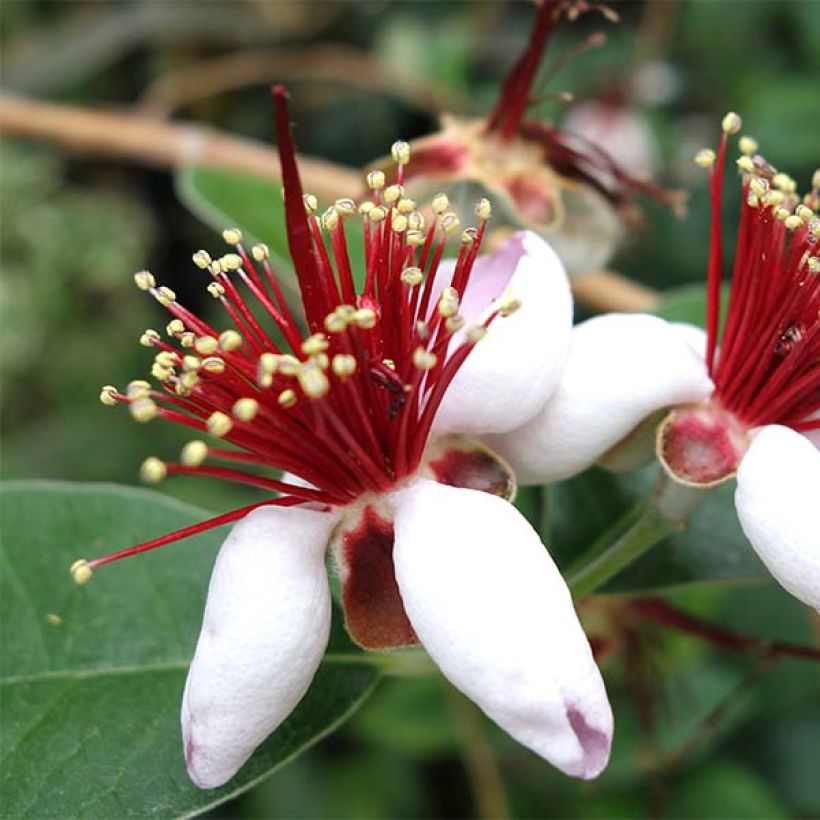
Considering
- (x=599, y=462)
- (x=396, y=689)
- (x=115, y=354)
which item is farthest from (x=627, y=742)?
(x=115, y=354)

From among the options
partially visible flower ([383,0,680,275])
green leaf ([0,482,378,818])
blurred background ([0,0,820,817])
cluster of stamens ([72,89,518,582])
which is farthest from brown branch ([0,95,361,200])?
cluster of stamens ([72,89,518,582])

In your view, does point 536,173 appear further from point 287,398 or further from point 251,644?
point 251,644

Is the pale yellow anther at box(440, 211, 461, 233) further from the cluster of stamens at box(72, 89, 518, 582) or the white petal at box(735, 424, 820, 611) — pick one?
the white petal at box(735, 424, 820, 611)

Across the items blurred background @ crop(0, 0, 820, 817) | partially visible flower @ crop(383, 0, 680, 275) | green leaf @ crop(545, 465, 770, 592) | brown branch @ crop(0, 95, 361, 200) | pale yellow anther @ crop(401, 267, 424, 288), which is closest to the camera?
pale yellow anther @ crop(401, 267, 424, 288)

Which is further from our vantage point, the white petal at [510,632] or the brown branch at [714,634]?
the brown branch at [714,634]

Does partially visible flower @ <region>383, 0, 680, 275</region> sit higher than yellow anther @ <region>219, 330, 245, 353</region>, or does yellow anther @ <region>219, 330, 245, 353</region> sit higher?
yellow anther @ <region>219, 330, 245, 353</region>

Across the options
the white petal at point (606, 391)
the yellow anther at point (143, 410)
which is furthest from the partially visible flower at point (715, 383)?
the yellow anther at point (143, 410)

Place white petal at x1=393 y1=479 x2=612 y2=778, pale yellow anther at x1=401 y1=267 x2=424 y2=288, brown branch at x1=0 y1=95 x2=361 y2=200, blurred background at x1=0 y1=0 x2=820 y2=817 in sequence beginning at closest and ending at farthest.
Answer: white petal at x1=393 y1=479 x2=612 y2=778 → pale yellow anther at x1=401 y1=267 x2=424 y2=288 → blurred background at x1=0 y1=0 x2=820 y2=817 → brown branch at x1=0 y1=95 x2=361 y2=200

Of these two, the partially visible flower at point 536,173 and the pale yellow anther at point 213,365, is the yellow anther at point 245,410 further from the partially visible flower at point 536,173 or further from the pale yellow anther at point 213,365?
the partially visible flower at point 536,173

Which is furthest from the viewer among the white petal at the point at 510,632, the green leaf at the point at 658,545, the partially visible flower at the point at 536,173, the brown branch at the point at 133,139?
the brown branch at the point at 133,139
